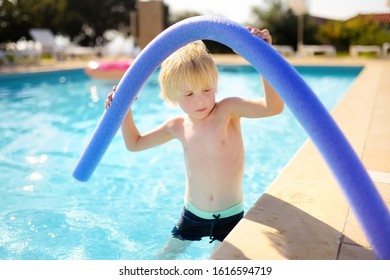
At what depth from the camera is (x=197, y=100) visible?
2.35 meters

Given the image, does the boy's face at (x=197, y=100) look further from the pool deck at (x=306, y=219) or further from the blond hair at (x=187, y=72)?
the pool deck at (x=306, y=219)

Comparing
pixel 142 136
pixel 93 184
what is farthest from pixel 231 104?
pixel 93 184

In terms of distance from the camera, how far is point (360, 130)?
4594 mm

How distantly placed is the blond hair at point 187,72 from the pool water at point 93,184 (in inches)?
44.9

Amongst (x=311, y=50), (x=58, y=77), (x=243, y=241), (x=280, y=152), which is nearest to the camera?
(x=243, y=241)

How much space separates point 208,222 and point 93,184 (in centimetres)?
258

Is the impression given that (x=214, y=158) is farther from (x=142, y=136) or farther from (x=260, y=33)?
(x=260, y=33)

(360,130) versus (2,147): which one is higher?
(360,130)

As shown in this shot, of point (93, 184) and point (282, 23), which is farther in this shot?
point (282, 23)

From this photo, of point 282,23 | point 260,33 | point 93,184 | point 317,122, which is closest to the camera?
point 317,122

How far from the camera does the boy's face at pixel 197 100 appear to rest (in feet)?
7.64
